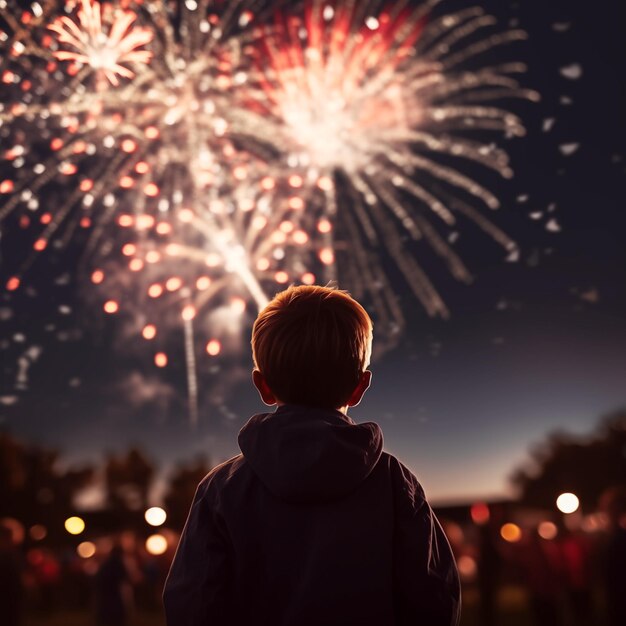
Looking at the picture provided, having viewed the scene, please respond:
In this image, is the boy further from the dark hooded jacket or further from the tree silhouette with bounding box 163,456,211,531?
the tree silhouette with bounding box 163,456,211,531

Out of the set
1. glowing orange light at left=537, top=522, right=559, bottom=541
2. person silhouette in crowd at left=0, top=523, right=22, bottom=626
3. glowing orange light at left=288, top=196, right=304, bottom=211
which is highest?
glowing orange light at left=288, top=196, right=304, bottom=211

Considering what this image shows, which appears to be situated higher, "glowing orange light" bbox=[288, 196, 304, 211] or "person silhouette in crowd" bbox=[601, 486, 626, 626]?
"glowing orange light" bbox=[288, 196, 304, 211]

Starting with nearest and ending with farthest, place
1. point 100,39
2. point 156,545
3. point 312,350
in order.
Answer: point 312,350 < point 100,39 < point 156,545

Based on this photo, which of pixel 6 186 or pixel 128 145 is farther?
pixel 128 145

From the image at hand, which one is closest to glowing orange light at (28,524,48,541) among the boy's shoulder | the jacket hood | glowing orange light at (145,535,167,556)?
glowing orange light at (145,535,167,556)

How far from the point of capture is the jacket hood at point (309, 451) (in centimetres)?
184

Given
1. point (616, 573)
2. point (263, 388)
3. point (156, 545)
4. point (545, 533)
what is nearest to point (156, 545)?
point (156, 545)

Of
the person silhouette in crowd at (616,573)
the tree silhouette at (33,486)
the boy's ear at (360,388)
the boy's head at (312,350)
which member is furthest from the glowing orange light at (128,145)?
the tree silhouette at (33,486)

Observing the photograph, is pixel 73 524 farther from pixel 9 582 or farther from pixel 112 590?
pixel 9 582

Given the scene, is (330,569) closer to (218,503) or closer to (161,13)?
(218,503)

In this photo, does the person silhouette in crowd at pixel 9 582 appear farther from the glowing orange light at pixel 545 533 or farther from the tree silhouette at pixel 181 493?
the tree silhouette at pixel 181 493

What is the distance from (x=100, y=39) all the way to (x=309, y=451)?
7.08 meters

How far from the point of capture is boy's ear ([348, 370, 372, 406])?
202 centimetres

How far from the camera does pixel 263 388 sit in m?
2.02
